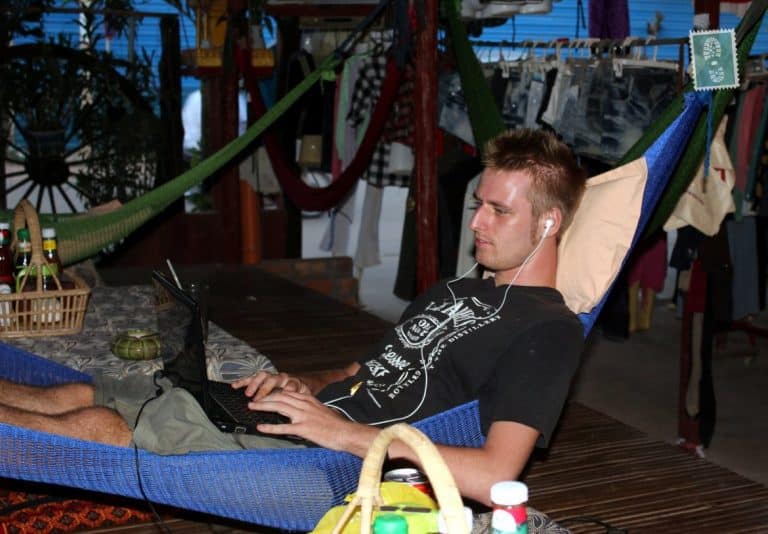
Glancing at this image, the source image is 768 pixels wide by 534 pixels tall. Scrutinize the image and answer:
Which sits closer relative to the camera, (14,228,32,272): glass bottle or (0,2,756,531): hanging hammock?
(0,2,756,531): hanging hammock

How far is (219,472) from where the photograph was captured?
5.20 feet

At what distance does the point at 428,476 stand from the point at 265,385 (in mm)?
821

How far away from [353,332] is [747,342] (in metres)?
2.45

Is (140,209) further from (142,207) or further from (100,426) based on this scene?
(100,426)

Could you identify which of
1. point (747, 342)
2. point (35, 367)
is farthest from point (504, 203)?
point (747, 342)

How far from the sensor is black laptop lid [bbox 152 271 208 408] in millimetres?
1664

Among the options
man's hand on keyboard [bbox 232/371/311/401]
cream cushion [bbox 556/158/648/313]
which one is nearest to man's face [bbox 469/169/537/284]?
cream cushion [bbox 556/158/648/313]

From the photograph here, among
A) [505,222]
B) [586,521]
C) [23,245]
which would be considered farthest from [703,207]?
[23,245]

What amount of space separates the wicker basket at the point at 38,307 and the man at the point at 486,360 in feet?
2.58

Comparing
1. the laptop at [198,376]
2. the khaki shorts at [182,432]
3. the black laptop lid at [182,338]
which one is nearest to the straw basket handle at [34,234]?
the black laptop lid at [182,338]

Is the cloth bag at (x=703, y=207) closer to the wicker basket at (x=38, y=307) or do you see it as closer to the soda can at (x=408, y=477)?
the wicker basket at (x=38, y=307)

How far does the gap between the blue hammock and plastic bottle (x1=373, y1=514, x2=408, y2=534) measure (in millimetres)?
484

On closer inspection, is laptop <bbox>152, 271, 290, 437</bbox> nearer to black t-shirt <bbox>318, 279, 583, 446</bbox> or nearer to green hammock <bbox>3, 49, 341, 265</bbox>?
black t-shirt <bbox>318, 279, 583, 446</bbox>

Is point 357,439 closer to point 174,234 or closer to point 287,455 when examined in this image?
point 287,455
